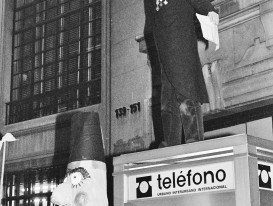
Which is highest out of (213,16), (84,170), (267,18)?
(267,18)

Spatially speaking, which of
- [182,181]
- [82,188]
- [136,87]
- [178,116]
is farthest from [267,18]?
[182,181]

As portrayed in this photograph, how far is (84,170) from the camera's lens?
484cm

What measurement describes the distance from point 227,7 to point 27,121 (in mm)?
6800

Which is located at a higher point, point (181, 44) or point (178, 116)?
point (181, 44)

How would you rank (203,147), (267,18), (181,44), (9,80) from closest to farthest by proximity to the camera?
(203,147) < (181,44) < (267,18) < (9,80)

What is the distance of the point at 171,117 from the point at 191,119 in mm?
201

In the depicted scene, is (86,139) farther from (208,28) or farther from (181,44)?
(208,28)

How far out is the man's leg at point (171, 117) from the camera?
483 cm

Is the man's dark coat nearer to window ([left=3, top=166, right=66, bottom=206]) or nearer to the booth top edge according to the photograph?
the booth top edge

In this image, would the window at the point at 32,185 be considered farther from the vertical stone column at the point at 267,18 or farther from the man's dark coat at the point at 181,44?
the man's dark coat at the point at 181,44

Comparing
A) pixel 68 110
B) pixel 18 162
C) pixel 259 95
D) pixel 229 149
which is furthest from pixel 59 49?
pixel 229 149

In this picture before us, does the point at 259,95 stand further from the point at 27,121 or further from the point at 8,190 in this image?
the point at 8,190

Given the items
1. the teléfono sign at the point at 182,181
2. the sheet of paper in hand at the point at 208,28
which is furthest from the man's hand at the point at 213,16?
the teléfono sign at the point at 182,181

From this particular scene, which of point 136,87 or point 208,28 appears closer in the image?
point 208,28
